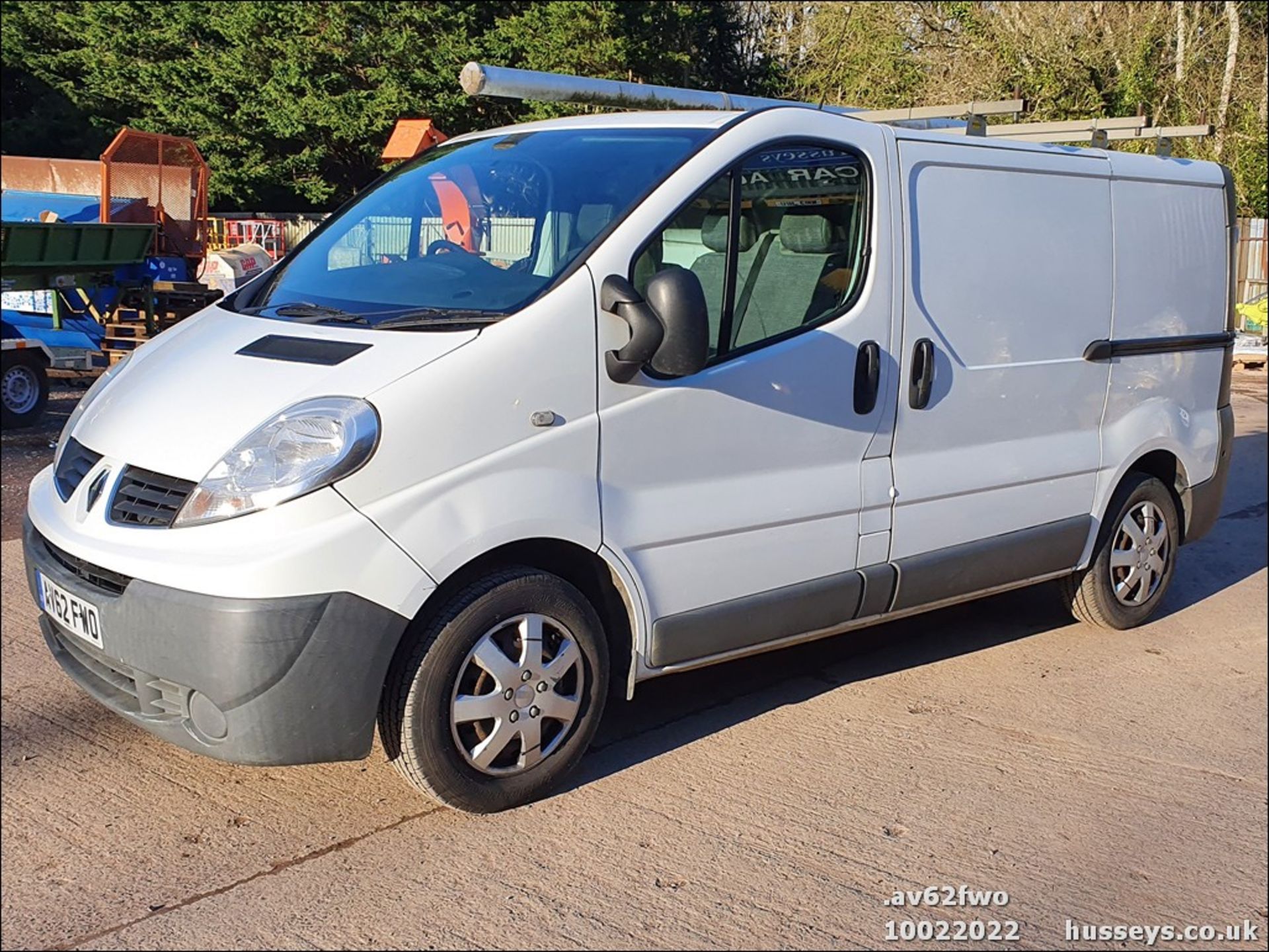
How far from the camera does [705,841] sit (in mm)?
3639

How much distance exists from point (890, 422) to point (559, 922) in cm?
214

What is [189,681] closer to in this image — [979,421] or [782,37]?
[979,421]

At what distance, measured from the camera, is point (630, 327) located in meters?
3.65

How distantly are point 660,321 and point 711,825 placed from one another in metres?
1.49

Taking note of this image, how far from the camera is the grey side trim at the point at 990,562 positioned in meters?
4.66

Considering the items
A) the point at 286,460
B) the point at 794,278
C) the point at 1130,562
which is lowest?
the point at 1130,562

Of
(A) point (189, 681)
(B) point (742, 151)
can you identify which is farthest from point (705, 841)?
(B) point (742, 151)

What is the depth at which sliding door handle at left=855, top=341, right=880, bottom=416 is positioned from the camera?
14.2ft

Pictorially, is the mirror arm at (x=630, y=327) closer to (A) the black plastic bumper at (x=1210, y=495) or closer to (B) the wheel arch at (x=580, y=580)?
(B) the wheel arch at (x=580, y=580)

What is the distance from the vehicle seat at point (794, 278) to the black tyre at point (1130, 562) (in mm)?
2075

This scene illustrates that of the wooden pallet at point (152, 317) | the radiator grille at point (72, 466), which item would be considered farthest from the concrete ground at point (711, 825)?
the wooden pallet at point (152, 317)

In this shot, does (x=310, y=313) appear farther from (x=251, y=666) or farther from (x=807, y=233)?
(x=807, y=233)

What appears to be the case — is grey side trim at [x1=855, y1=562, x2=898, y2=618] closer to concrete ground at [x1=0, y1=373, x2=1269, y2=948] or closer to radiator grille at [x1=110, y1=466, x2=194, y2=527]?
concrete ground at [x1=0, y1=373, x2=1269, y2=948]

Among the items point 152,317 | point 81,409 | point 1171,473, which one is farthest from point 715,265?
point 152,317
